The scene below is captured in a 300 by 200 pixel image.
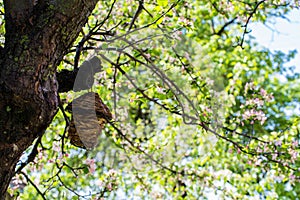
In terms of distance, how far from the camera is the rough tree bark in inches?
49.7

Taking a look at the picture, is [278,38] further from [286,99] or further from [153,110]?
[153,110]

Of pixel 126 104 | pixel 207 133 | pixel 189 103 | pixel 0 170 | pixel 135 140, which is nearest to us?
pixel 0 170

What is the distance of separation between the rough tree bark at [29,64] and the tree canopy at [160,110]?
17 mm

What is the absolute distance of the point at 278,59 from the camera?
245 inches

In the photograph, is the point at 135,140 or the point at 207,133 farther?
the point at 135,140

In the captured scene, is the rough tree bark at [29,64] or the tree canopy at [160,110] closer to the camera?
the rough tree bark at [29,64]

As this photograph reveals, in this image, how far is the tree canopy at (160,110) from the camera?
1720 mm

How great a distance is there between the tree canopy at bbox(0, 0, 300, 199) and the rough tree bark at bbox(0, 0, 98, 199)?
0.02 meters

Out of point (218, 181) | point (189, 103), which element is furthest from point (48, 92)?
point (218, 181)

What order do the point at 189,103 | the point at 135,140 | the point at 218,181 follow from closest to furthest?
1. the point at 189,103
2. the point at 135,140
3. the point at 218,181

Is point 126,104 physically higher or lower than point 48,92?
higher

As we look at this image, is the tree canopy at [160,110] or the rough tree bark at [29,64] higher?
the tree canopy at [160,110]

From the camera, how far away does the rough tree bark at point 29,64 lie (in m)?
1.26

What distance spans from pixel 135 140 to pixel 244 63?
2.43 meters
